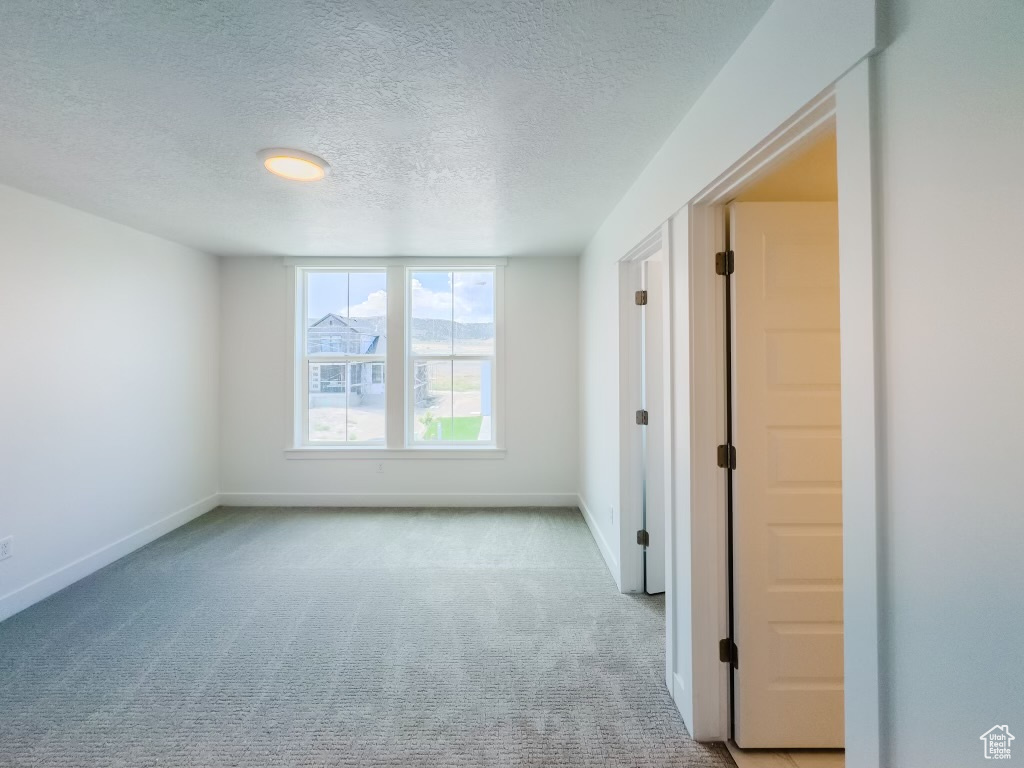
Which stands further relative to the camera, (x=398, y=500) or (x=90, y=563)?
(x=398, y=500)

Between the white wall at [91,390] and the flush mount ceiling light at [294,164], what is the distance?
1.69 metres

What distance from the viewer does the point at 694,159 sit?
5.52 ft

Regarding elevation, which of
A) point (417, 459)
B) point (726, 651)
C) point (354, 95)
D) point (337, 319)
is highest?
point (354, 95)

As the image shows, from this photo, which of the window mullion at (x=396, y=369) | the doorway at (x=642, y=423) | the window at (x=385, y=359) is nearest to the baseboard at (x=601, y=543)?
the doorway at (x=642, y=423)

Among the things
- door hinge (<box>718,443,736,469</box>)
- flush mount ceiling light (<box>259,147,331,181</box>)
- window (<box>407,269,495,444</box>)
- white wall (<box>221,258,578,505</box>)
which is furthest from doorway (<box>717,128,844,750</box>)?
window (<box>407,269,495,444</box>)

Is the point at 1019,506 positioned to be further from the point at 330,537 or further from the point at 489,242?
the point at 330,537

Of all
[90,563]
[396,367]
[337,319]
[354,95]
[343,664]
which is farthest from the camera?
[337,319]

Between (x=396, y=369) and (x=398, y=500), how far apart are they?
1310mm

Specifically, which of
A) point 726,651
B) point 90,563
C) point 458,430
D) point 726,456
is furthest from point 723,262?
point 90,563

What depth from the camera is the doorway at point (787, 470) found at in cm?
165

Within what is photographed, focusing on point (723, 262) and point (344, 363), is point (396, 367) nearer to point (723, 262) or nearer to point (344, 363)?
point (344, 363)

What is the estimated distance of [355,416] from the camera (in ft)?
15.0

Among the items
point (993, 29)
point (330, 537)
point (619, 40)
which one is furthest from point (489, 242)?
point (993, 29)

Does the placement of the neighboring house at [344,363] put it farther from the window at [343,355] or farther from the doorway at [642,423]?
the doorway at [642,423]
